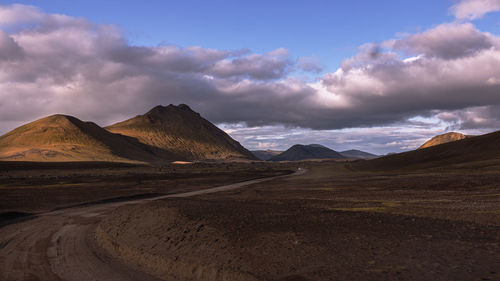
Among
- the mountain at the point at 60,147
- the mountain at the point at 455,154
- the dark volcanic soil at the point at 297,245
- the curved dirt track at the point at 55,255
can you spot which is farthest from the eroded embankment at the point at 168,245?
the mountain at the point at 60,147

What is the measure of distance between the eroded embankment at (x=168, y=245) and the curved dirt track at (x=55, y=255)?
0.57 meters

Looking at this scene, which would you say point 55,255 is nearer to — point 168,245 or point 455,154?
point 168,245

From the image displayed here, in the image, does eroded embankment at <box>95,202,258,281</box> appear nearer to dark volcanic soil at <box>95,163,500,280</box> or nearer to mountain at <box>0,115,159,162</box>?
dark volcanic soil at <box>95,163,500,280</box>

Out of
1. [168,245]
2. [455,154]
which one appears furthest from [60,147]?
[168,245]

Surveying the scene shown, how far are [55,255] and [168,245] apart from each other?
169 inches

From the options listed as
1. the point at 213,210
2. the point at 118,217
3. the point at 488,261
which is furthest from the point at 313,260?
the point at 118,217

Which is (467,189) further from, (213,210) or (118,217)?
(118,217)

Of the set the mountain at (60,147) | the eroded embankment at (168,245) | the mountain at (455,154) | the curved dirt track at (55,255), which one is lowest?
the curved dirt track at (55,255)

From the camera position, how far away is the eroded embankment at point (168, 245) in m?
10.3

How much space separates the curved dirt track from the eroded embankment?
0.57 metres

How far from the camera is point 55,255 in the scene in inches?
533

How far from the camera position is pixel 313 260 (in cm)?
955

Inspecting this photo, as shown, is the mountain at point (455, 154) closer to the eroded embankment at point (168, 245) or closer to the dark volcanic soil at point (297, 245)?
the dark volcanic soil at point (297, 245)

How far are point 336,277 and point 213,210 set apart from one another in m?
8.88
